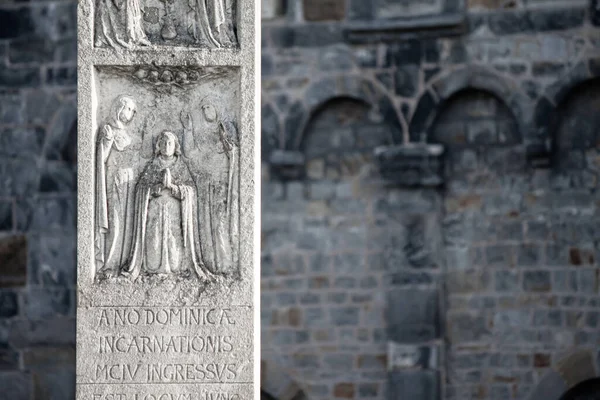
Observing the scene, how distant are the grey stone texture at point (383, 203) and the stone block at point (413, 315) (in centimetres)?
3

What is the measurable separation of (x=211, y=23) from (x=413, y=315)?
16.9 ft

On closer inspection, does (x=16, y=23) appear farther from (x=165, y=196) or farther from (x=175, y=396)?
(x=175, y=396)

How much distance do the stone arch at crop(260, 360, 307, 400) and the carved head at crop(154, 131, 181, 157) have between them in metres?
5.09

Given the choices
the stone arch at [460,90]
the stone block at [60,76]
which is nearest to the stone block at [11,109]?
the stone block at [60,76]

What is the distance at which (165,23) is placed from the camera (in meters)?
7.90

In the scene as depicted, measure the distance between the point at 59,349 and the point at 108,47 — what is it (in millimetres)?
5530

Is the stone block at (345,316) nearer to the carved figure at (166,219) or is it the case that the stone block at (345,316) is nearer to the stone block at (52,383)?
the stone block at (52,383)

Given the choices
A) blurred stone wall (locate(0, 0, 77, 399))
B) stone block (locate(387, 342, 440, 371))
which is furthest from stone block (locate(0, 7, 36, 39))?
stone block (locate(387, 342, 440, 371))

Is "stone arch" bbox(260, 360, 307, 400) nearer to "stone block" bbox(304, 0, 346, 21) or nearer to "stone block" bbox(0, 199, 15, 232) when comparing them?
"stone block" bbox(0, 199, 15, 232)

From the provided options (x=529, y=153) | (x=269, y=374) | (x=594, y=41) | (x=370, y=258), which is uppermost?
(x=594, y=41)

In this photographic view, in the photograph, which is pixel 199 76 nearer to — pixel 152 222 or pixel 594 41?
pixel 152 222

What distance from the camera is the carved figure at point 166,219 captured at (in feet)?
25.7

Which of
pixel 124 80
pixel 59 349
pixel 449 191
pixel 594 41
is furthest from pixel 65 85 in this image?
pixel 124 80

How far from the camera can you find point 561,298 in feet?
40.4
